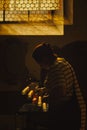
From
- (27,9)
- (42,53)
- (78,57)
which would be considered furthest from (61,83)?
(27,9)

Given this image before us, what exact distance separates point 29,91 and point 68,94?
4.00 ft

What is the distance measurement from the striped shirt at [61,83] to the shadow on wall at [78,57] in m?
1.73

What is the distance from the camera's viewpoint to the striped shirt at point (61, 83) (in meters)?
4.57

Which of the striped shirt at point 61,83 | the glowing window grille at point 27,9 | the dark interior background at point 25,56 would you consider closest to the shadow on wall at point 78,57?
the dark interior background at point 25,56

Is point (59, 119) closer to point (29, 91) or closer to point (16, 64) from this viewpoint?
point (29, 91)

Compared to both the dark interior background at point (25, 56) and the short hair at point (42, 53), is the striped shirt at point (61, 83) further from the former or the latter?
the dark interior background at point (25, 56)

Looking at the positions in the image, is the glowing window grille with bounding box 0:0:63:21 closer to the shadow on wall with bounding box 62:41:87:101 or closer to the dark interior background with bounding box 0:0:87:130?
the dark interior background with bounding box 0:0:87:130

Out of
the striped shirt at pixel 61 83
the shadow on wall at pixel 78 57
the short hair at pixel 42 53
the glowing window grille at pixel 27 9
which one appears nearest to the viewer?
the striped shirt at pixel 61 83

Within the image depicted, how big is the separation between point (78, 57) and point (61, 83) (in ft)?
6.81

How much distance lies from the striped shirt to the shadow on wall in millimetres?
1731

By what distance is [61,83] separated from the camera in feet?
15.0

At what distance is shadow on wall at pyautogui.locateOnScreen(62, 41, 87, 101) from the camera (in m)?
6.51

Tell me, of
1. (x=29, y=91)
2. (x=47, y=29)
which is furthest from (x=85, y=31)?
(x=29, y=91)

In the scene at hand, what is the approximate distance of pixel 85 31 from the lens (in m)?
6.60
